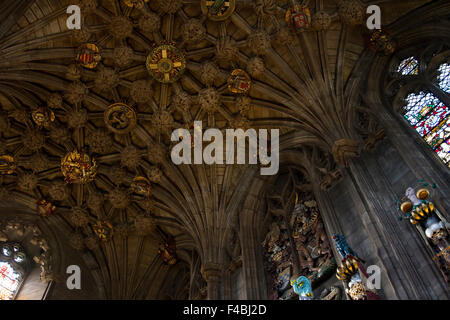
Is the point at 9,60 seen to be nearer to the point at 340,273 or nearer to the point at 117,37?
the point at 117,37

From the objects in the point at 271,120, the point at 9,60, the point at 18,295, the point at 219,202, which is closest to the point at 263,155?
the point at 271,120

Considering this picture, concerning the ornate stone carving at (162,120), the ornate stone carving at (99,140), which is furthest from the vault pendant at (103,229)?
the ornate stone carving at (162,120)

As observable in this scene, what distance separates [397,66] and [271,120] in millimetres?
3669

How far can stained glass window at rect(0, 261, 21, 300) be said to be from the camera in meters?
12.4

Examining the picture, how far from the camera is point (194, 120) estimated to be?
13148 millimetres

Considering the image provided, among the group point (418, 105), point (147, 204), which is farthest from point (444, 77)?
point (147, 204)

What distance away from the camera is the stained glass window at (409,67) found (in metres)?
10.3

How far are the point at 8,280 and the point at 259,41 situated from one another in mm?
9804

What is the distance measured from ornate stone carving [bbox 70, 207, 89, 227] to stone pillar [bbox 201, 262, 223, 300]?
188 inches

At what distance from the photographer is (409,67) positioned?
10.5 m

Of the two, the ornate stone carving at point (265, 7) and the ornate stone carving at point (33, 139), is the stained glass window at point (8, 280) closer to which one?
the ornate stone carving at point (33, 139)

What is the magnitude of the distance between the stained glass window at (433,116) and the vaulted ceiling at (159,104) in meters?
1.28

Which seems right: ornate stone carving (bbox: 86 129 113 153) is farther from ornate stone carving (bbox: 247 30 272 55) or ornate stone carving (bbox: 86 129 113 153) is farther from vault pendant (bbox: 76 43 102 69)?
ornate stone carving (bbox: 247 30 272 55)

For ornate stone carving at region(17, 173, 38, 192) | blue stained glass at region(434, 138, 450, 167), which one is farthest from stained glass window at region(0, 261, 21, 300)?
blue stained glass at region(434, 138, 450, 167)
